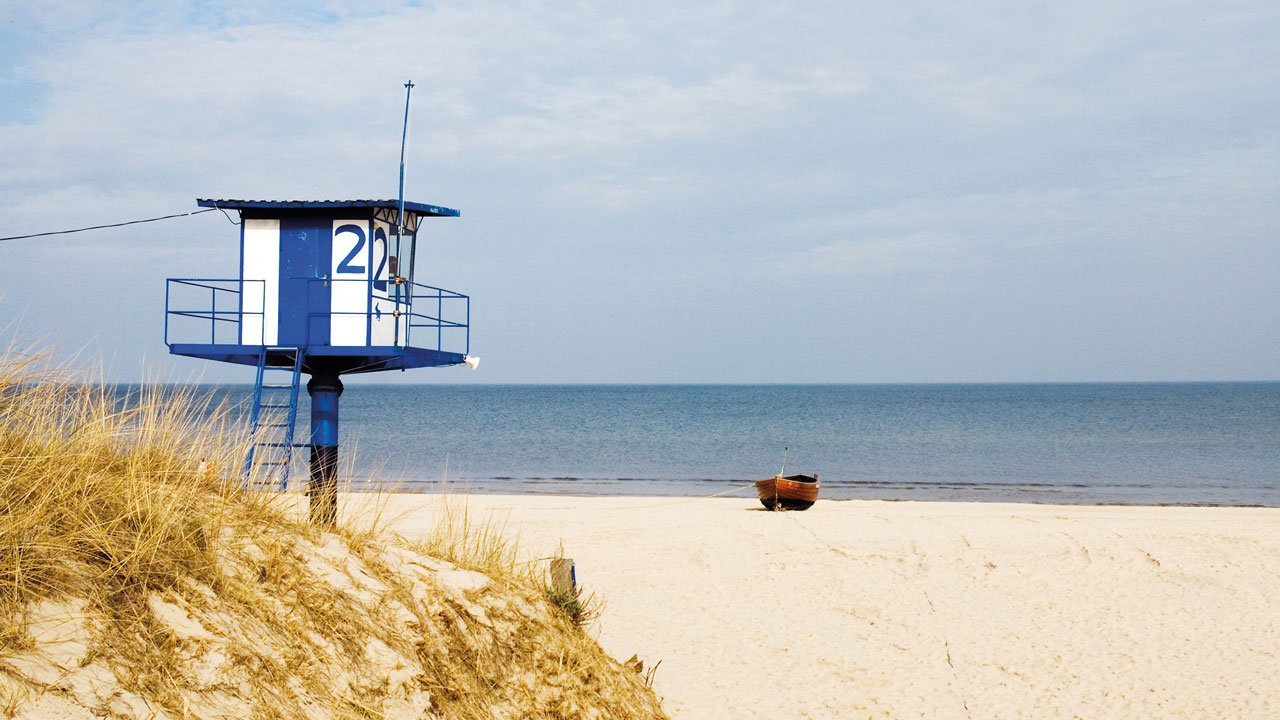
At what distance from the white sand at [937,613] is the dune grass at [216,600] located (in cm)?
313

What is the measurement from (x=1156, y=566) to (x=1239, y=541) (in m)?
3.55

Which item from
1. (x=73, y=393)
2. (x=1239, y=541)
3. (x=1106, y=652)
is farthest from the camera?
(x=1239, y=541)

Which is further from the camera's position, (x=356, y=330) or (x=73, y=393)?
(x=356, y=330)

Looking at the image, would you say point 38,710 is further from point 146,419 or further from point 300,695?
point 146,419

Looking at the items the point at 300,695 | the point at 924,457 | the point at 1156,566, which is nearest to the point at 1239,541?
the point at 1156,566

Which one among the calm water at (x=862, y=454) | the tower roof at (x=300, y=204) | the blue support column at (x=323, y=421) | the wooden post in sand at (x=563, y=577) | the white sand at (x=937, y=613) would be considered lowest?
the calm water at (x=862, y=454)

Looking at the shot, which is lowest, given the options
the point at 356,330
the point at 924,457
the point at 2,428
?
the point at 924,457

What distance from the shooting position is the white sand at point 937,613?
10.7m

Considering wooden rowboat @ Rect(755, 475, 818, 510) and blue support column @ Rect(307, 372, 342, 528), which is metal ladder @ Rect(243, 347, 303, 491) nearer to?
blue support column @ Rect(307, 372, 342, 528)

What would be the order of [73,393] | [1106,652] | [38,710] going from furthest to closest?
1. [1106,652]
2. [73,393]
3. [38,710]

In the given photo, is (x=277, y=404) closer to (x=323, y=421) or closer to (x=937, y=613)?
(x=323, y=421)

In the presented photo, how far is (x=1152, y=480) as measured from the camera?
38156 mm

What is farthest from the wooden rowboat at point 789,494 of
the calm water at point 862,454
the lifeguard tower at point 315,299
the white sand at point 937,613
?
the lifeguard tower at point 315,299

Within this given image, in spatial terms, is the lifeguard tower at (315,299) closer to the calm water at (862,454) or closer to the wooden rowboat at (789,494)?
the calm water at (862,454)
